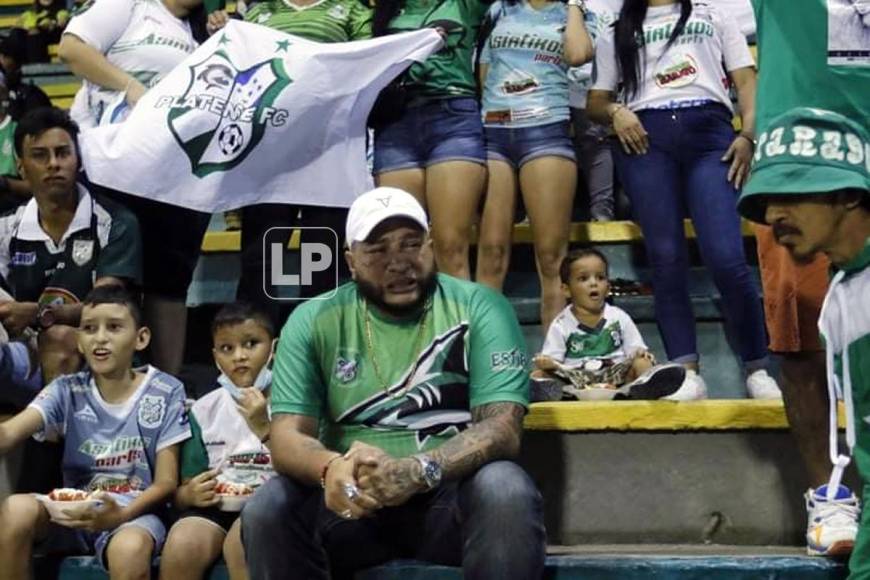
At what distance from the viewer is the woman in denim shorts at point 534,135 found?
5.12 m

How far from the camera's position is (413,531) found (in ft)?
12.1

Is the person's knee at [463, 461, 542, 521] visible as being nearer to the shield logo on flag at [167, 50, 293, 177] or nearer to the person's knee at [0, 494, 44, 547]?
the person's knee at [0, 494, 44, 547]

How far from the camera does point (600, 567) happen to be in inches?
147

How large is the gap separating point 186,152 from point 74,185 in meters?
0.37

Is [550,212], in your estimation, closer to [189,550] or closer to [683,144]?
[683,144]

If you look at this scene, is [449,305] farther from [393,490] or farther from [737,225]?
[737,225]

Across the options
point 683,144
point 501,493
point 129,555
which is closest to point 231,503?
point 129,555

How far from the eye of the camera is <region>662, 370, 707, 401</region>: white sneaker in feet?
14.5

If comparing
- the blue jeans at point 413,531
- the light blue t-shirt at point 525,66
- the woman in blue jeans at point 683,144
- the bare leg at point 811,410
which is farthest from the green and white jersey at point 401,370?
the light blue t-shirt at point 525,66

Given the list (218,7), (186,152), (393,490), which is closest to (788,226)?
(393,490)

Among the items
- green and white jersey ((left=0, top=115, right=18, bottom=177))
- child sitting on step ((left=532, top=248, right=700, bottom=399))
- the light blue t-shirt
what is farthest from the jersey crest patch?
green and white jersey ((left=0, top=115, right=18, bottom=177))

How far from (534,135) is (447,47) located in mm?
412

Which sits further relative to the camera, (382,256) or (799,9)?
(382,256)

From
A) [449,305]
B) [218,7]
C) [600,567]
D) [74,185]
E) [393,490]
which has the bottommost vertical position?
[600,567]
